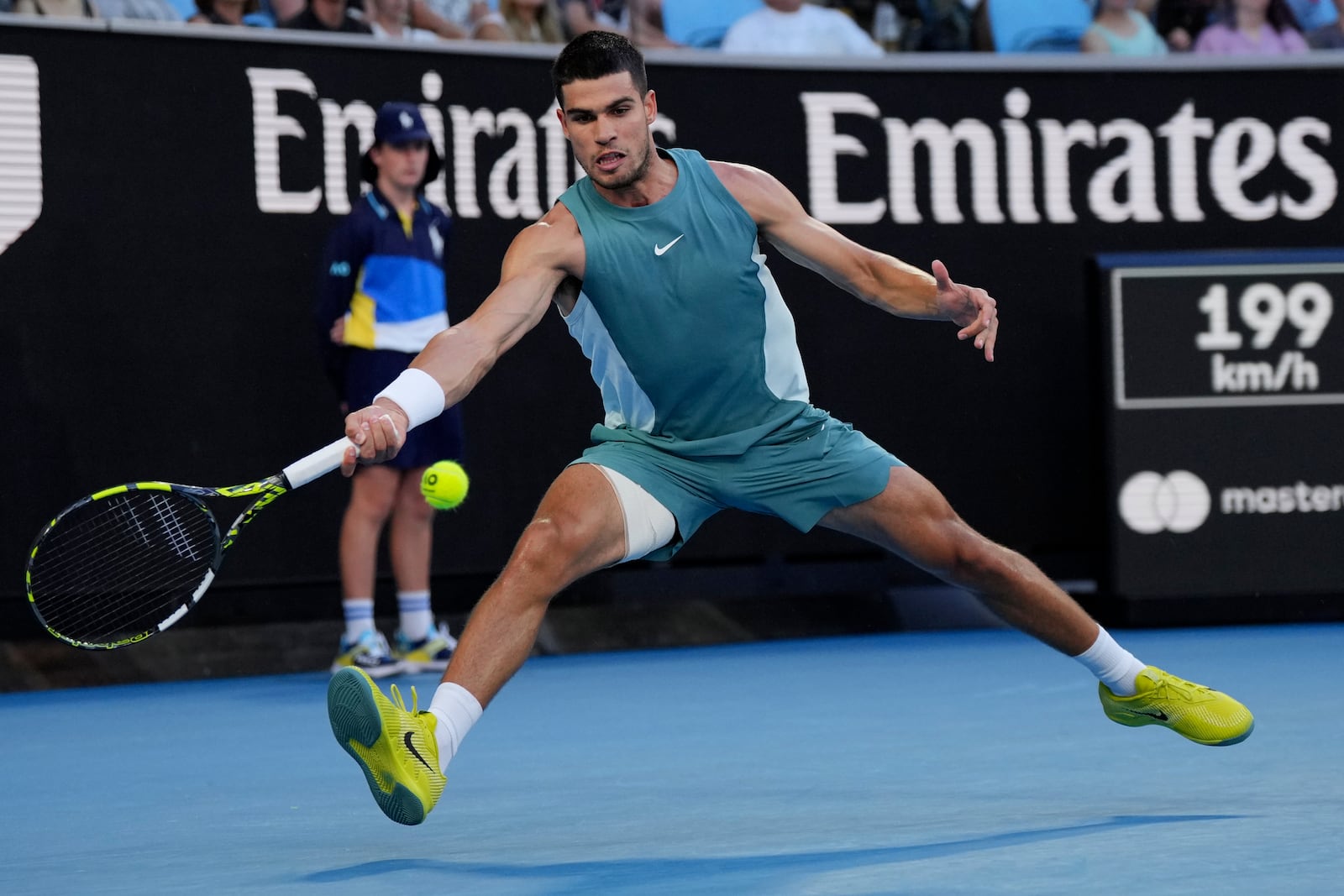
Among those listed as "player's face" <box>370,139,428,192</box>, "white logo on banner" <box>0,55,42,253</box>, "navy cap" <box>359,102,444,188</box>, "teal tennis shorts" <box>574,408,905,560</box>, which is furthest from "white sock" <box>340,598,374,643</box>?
"teal tennis shorts" <box>574,408,905,560</box>

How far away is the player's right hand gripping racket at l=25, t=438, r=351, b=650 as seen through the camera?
359 centimetres

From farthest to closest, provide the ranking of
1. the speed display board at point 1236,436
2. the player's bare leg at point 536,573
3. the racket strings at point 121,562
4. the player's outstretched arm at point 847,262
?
→ the speed display board at point 1236,436
the racket strings at point 121,562
the player's outstretched arm at point 847,262
the player's bare leg at point 536,573

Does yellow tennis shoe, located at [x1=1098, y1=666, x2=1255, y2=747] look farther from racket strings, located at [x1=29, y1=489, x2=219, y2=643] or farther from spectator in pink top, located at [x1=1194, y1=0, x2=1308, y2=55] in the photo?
spectator in pink top, located at [x1=1194, y1=0, x2=1308, y2=55]

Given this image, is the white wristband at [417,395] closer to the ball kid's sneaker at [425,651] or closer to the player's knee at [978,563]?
the player's knee at [978,563]

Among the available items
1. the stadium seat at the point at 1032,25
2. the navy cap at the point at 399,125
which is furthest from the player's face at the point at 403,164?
the stadium seat at the point at 1032,25

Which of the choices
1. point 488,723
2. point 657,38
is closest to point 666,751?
point 488,723

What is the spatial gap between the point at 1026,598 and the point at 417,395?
4.33 feet

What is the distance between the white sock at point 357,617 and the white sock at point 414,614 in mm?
122

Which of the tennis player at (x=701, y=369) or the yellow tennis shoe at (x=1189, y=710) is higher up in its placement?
the tennis player at (x=701, y=369)

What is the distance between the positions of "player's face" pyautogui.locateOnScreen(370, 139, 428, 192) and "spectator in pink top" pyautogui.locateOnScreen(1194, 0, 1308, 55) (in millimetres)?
4158

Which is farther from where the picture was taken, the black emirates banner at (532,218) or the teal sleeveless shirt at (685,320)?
the black emirates banner at (532,218)

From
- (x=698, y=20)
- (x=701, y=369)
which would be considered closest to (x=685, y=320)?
(x=701, y=369)

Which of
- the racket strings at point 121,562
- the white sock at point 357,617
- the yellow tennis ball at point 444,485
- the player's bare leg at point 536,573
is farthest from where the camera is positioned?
the white sock at point 357,617

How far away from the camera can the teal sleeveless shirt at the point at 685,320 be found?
384 centimetres
